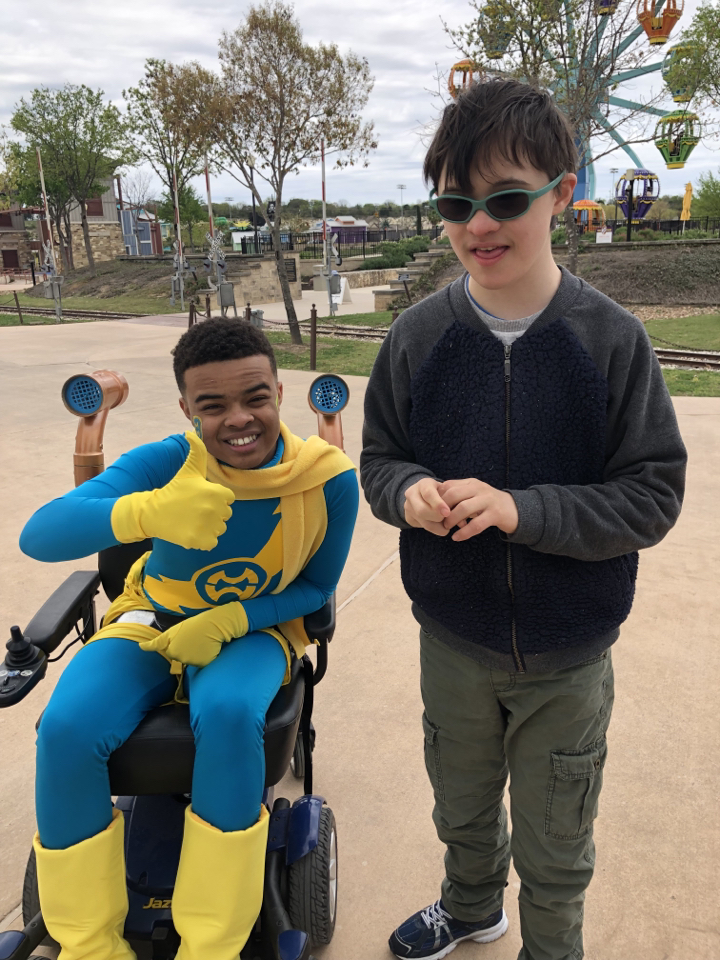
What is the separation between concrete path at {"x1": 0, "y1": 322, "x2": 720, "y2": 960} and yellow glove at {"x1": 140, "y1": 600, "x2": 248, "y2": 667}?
78 cm

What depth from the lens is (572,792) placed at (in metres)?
1.35

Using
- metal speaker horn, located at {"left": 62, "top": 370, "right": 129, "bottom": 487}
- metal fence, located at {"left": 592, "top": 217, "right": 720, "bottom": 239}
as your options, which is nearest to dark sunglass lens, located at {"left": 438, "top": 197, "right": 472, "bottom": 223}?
metal speaker horn, located at {"left": 62, "top": 370, "right": 129, "bottom": 487}

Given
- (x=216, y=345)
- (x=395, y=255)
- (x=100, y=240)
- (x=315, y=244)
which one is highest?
(x=100, y=240)

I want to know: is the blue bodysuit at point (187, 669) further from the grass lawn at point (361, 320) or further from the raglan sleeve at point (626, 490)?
the grass lawn at point (361, 320)

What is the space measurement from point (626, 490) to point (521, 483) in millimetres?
178

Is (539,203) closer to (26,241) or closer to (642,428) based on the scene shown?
(642,428)

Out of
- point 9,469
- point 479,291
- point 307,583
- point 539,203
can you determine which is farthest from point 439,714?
point 9,469

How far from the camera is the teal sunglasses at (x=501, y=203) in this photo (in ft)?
3.76

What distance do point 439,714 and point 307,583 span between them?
412 millimetres

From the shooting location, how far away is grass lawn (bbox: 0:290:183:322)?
66.9 ft

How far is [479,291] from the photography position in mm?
1344

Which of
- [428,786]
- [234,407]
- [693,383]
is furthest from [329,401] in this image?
[693,383]

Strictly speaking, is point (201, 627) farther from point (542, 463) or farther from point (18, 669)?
point (542, 463)

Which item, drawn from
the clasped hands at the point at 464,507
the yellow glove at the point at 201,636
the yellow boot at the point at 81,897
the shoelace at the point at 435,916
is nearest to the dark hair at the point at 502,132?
the clasped hands at the point at 464,507
